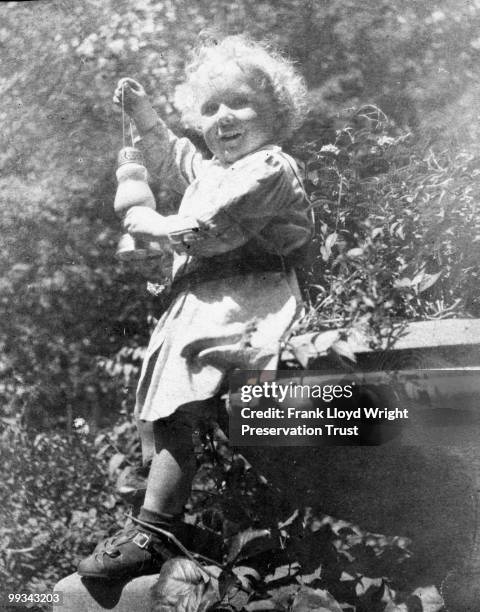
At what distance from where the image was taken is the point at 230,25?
1979 millimetres

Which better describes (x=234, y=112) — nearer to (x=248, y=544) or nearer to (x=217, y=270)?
(x=217, y=270)

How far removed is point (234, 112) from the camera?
1.60 meters

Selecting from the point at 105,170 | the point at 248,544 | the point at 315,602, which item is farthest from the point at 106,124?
the point at 315,602

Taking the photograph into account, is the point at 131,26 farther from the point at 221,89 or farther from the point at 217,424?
the point at 217,424

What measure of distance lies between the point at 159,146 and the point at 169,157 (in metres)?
0.04

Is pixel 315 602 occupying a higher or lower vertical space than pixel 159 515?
lower

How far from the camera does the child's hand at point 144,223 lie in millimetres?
1540

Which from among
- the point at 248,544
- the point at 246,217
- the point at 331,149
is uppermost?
the point at 331,149

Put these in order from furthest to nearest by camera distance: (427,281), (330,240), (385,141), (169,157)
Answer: (385,141) → (169,157) → (330,240) → (427,281)

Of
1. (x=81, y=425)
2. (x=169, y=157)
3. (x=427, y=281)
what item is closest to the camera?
(x=427, y=281)

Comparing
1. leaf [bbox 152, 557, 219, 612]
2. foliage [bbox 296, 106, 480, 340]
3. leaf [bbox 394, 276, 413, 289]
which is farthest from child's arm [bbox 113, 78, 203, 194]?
leaf [bbox 152, 557, 219, 612]

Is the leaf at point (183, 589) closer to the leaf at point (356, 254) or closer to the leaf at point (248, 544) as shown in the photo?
the leaf at point (248, 544)

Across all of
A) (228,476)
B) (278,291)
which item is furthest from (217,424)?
(278,291)

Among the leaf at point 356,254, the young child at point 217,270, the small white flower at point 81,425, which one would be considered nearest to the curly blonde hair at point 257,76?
the young child at point 217,270
